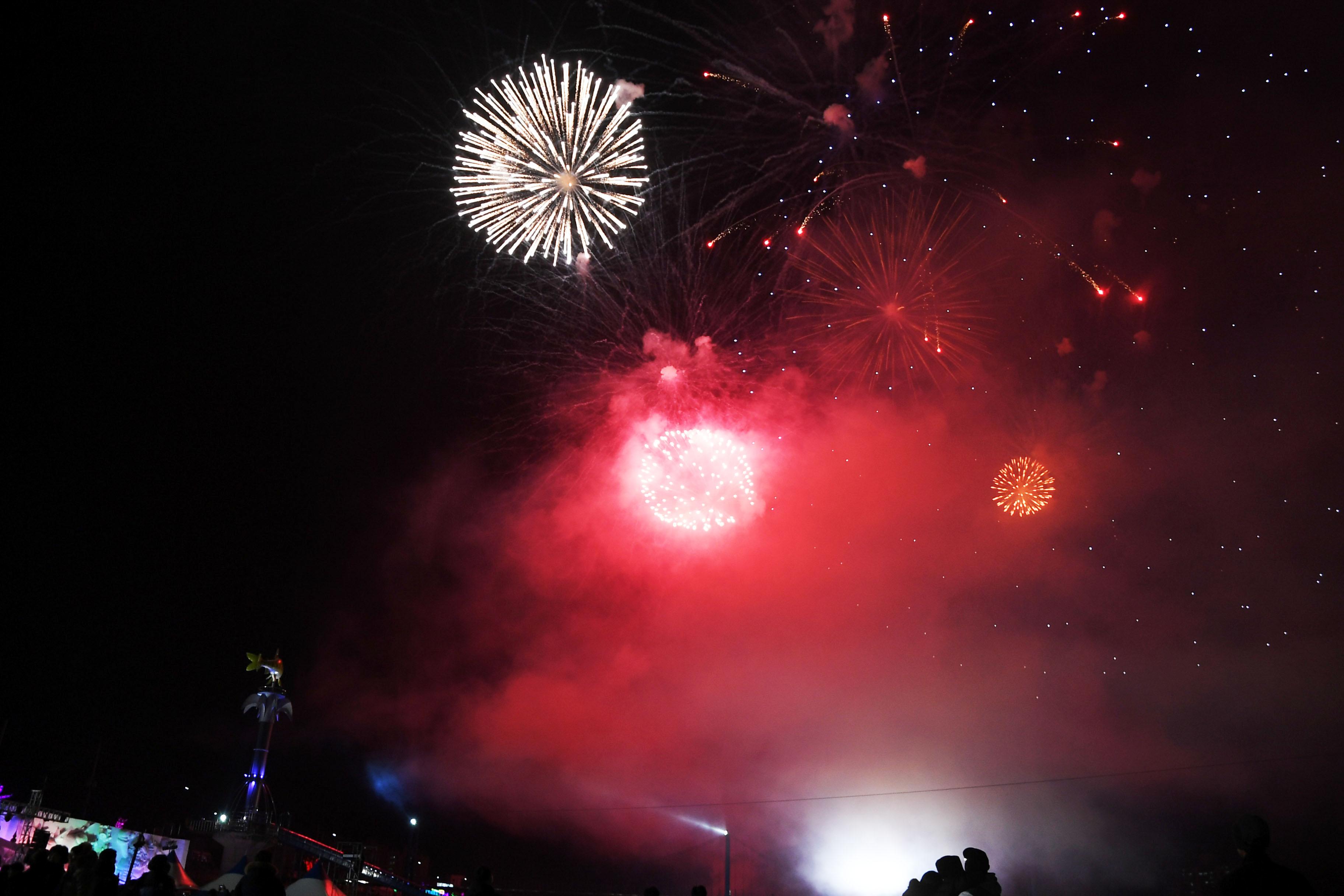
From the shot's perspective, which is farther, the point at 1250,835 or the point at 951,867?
the point at 951,867

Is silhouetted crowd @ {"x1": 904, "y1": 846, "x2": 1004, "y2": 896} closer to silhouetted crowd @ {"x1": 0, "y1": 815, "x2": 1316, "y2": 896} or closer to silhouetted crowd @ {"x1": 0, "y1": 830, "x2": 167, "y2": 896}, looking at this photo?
silhouetted crowd @ {"x1": 0, "y1": 815, "x2": 1316, "y2": 896}

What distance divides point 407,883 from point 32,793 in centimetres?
1301

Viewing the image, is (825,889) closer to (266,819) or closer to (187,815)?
(266,819)

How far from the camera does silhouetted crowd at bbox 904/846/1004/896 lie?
456 centimetres

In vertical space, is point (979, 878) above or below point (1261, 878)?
below

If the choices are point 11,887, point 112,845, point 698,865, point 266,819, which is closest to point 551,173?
point 11,887

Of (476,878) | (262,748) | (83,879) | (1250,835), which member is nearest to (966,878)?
(1250,835)

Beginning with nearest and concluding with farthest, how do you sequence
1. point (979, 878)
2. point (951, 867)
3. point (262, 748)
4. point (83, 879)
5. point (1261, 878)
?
point (1261, 878)
point (979, 878)
point (951, 867)
point (83, 879)
point (262, 748)

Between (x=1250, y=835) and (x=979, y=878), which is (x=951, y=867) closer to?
(x=979, y=878)

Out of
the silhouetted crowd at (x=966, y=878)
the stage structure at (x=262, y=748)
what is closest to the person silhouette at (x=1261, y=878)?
the silhouetted crowd at (x=966, y=878)

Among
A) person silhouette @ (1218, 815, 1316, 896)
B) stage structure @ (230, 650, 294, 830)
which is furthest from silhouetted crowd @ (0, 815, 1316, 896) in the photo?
stage structure @ (230, 650, 294, 830)

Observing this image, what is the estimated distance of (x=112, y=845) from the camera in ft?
83.0

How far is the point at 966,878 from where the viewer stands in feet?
15.7

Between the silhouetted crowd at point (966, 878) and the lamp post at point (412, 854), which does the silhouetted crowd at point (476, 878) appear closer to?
the silhouetted crowd at point (966, 878)
